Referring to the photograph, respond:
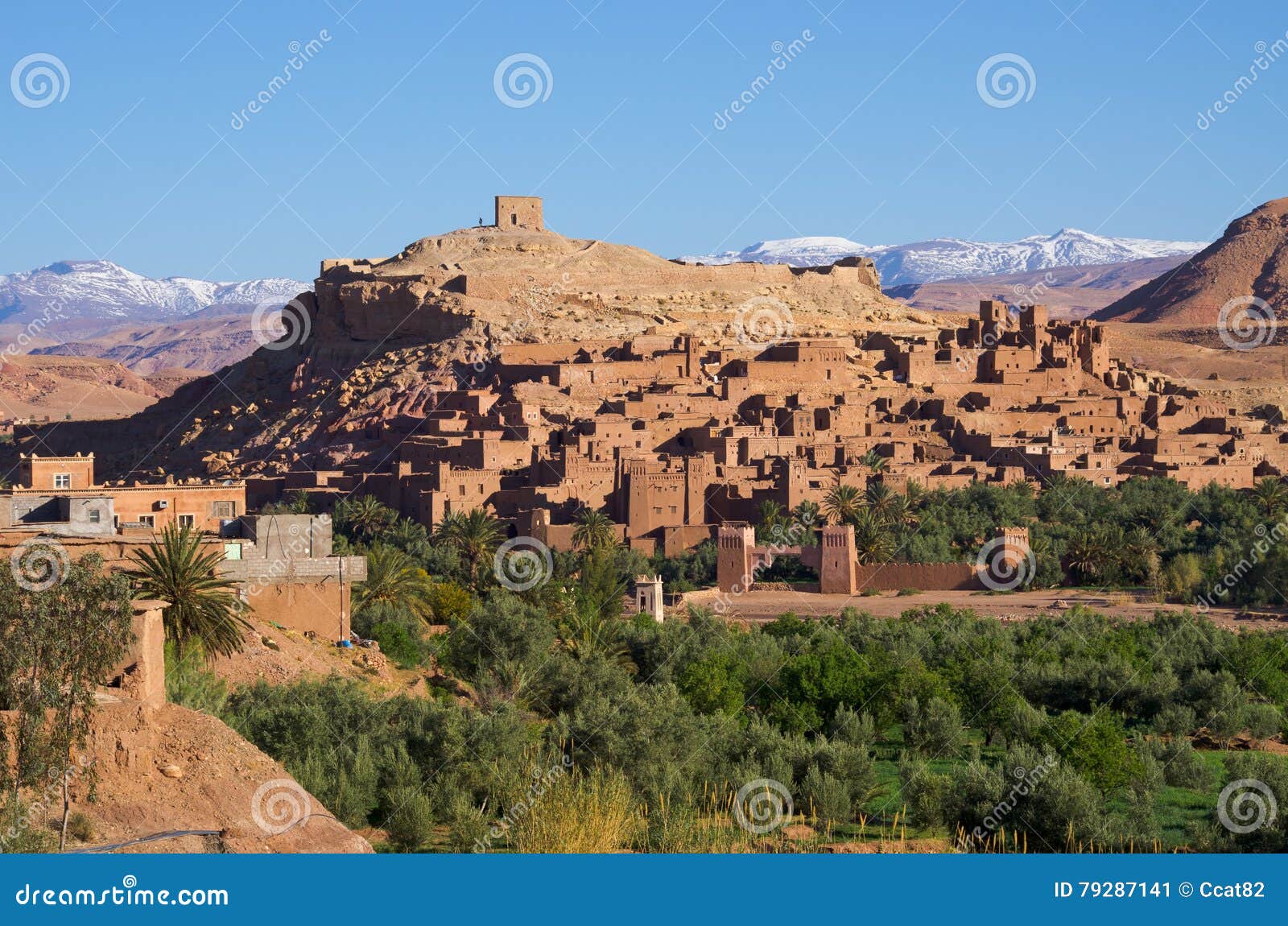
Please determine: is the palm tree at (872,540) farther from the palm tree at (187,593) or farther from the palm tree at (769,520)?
the palm tree at (187,593)

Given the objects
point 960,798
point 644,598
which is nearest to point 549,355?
point 644,598

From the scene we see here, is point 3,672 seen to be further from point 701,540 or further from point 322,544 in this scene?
point 701,540

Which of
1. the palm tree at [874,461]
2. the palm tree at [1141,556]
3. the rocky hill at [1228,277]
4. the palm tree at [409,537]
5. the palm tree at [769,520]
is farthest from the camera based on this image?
the rocky hill at [1228,277]
